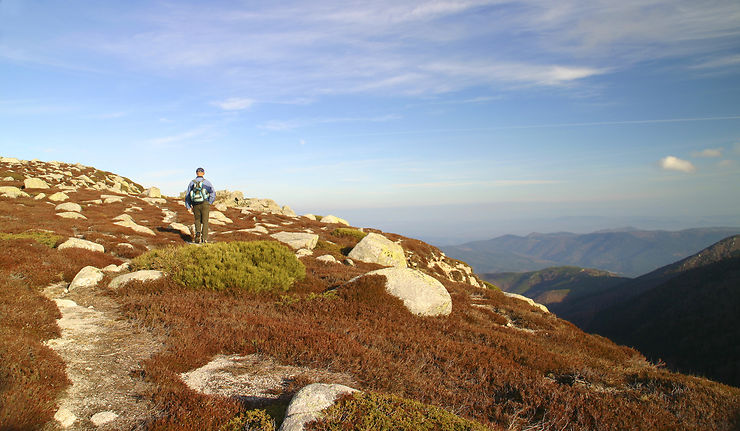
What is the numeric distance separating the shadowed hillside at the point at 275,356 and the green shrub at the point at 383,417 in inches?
0.9

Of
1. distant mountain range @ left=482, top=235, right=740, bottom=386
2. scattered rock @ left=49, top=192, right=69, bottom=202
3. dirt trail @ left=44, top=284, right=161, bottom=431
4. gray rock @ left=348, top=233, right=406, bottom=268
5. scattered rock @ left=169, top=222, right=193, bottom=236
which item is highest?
scattered rock @ left=49, top=192, right=69, bottom=202

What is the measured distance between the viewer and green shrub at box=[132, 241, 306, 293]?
35.3ft

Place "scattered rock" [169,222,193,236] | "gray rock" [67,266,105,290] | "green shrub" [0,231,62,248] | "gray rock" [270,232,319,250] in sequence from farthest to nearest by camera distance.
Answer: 1. "scattered rock" [169,222,193,236]
2. "gray rock" [270,232,319,250]
3. "green shrub" [0,231,62,248]
4. "gray rock" [67,266,105,290]

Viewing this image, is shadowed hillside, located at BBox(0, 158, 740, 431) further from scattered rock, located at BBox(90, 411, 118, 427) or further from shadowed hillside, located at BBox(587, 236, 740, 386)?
shadowed hillside, located at BBox(587, 236, 740, 386)

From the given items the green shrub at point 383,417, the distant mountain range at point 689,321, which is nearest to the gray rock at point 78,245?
the green shrub at point 383,417

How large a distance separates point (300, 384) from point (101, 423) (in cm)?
238

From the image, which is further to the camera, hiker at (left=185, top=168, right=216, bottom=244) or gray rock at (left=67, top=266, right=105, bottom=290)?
hiker at (left=185, top=168, right=216, bottom=244)

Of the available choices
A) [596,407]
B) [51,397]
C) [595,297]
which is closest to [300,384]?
[51,397]

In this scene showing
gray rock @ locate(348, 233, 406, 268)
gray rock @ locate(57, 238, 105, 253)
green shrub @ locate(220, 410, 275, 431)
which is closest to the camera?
green shrub @ locate(220, 410, 275, 431)

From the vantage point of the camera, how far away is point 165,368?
212 inches

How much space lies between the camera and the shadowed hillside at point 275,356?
14.3 ft

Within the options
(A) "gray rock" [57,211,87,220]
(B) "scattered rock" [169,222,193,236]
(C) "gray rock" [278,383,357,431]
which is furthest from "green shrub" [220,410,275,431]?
(A) "gray rock" [57,211,87,220]

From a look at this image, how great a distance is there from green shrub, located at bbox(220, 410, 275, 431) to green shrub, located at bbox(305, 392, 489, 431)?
0.53 m

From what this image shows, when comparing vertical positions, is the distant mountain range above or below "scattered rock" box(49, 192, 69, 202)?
below
